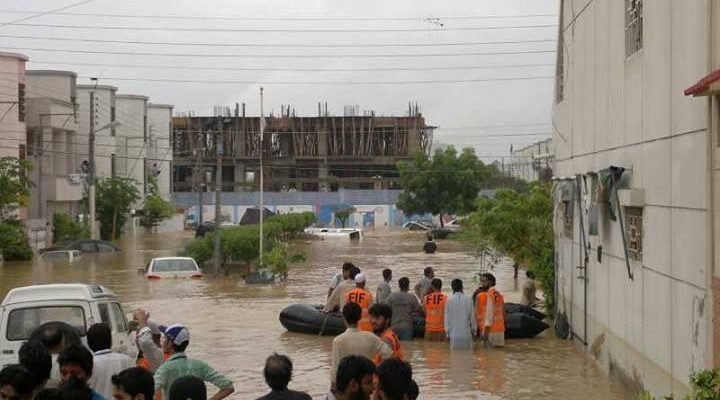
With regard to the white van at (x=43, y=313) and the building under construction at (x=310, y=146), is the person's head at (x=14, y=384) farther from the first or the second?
the building under construction at (x=310, y=146)

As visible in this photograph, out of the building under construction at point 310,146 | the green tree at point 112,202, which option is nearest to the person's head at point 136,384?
the green tree at point 112,202

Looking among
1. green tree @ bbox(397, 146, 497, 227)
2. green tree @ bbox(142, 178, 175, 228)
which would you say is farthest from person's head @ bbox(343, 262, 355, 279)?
green tree @ bbox(397, 146, 497, 227)

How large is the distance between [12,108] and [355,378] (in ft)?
172

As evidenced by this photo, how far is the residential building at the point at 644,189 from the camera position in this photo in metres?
11.4

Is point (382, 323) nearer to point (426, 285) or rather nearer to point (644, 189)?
point (644, 189)

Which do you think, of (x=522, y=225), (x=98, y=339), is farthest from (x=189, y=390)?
(x=522, y=225)

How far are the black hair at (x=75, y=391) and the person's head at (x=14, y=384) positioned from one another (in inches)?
8.8

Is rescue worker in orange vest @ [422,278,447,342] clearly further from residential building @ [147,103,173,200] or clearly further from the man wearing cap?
residential building @ [147,103,173,200]

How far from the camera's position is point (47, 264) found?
48.8 metres

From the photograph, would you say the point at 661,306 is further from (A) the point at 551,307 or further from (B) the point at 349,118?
(B) the point at 349,118

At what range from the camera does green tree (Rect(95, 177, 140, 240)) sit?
229ft

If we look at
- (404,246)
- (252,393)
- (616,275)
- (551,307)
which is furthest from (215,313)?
(404,246)

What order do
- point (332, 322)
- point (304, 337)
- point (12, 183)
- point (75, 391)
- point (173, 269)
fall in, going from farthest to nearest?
point (12, 183), point (173, 269), point (304, 337), point (332, 322), point (75, 391)

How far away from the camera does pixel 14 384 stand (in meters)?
7.27
